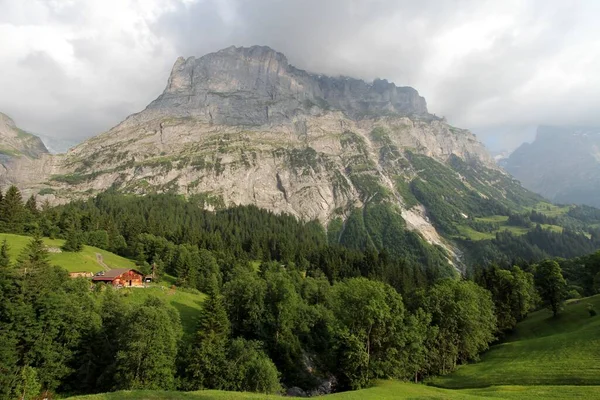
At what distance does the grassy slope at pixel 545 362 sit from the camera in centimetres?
4259

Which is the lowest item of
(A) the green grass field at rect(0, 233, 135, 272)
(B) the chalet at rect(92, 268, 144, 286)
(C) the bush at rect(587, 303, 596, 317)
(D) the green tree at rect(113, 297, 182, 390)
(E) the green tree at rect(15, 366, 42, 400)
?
(E) the green tree at rect(15, 366, 42, 400)

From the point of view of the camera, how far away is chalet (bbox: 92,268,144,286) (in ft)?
281

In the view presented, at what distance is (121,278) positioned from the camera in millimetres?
87750

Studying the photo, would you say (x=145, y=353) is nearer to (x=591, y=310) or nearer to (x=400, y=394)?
(x=400, y=394)

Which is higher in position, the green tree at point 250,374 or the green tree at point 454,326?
the green tree at point 454,326

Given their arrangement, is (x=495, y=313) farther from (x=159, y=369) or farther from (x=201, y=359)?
(x=159, y=369)

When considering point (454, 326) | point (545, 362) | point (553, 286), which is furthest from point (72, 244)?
point (553, 286)

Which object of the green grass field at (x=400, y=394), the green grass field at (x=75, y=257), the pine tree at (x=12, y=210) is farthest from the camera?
the pine tree at (x=12, y=210)

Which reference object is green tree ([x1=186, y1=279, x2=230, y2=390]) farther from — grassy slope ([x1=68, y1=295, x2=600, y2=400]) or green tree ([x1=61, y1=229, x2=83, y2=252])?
green tree ([x1=61, y1=229, x2=83, y2=252])

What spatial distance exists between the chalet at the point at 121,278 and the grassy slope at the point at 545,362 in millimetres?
74547

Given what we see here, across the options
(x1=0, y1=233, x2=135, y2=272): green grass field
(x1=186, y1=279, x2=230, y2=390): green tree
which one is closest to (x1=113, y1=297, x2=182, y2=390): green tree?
(x1=186, y1=279, x2=230, y2=390): green tree

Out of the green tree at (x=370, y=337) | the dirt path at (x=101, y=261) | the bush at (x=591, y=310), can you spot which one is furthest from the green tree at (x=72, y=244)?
the bush at (x=591, y=310)

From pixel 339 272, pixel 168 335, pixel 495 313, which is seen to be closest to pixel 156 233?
pixel 339 272

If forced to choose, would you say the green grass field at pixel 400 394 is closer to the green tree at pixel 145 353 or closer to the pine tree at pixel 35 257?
the green tree at pixel 145 353
